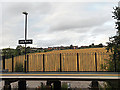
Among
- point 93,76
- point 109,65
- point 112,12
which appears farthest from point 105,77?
point 112,12

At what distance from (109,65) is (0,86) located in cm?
1102

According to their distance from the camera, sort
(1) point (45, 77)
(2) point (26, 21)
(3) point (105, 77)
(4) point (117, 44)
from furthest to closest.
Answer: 1. (2) point (26, 21)
2. (4) point (117, 44)
3. (1) point (45, 77)
4. (3) point (105, 77)

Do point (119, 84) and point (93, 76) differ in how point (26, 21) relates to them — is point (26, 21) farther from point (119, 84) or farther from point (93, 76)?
point (119, 84)

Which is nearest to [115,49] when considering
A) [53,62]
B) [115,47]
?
[115,47]

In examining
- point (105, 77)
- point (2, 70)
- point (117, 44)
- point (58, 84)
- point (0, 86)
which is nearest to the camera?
point (105, 77)

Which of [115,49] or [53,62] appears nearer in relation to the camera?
[115,49]

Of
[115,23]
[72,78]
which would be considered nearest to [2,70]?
[72,78]

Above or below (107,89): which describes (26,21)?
above

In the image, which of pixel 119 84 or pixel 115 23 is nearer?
pixel 119 84

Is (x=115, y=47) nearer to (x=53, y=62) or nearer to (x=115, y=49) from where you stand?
(x=115, y=49)

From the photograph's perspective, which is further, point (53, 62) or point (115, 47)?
point (53, 62)

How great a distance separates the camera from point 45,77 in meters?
9.66

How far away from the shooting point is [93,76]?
930 centimetres

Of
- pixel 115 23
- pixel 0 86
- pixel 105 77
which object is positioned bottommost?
pixel 0 86
